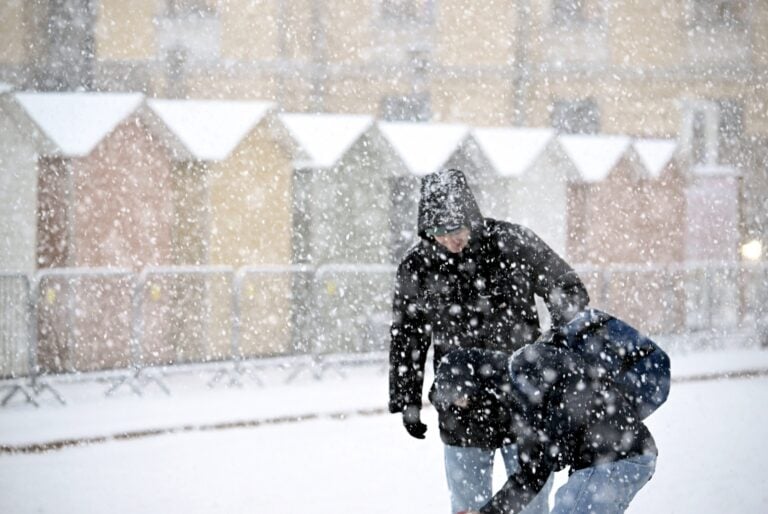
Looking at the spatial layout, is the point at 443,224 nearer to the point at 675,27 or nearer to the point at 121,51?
the point at 121,51

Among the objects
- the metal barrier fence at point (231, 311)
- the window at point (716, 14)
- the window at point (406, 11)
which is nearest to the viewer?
the metal barrier fence at point (231, 311)

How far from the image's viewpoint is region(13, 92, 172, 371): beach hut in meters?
10.6

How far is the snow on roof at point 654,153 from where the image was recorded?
15.1 metres

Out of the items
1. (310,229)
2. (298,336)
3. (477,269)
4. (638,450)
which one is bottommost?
(298,336)

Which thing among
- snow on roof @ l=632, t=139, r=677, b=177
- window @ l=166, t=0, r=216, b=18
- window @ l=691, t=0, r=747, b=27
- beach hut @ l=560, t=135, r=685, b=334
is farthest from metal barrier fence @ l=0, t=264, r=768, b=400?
window @ l=691, t=0, r=747, b=27

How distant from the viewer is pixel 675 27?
21.1 metres

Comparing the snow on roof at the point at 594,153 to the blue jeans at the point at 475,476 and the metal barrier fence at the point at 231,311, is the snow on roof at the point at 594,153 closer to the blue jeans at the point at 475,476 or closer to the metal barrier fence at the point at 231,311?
the metal barrier fence at the point at 231,311

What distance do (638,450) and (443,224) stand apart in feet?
4.07

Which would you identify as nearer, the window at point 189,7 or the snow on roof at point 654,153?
the snow on roof at point 654,153

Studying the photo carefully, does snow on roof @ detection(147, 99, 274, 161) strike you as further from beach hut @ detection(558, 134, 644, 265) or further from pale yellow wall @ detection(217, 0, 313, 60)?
pale yellow wall @ detection(217, 0, 313, 60)

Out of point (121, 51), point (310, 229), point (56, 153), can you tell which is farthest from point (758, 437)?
point (121, 51)

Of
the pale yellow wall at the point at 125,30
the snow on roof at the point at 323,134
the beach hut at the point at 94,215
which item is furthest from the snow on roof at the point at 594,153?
the pale yellow wall at the point at 125,30

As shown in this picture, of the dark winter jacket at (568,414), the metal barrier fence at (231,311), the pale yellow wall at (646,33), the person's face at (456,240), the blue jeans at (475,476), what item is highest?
the pale yellow wall at (646,33)

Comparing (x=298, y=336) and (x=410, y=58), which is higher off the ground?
(x=410, y=58)
